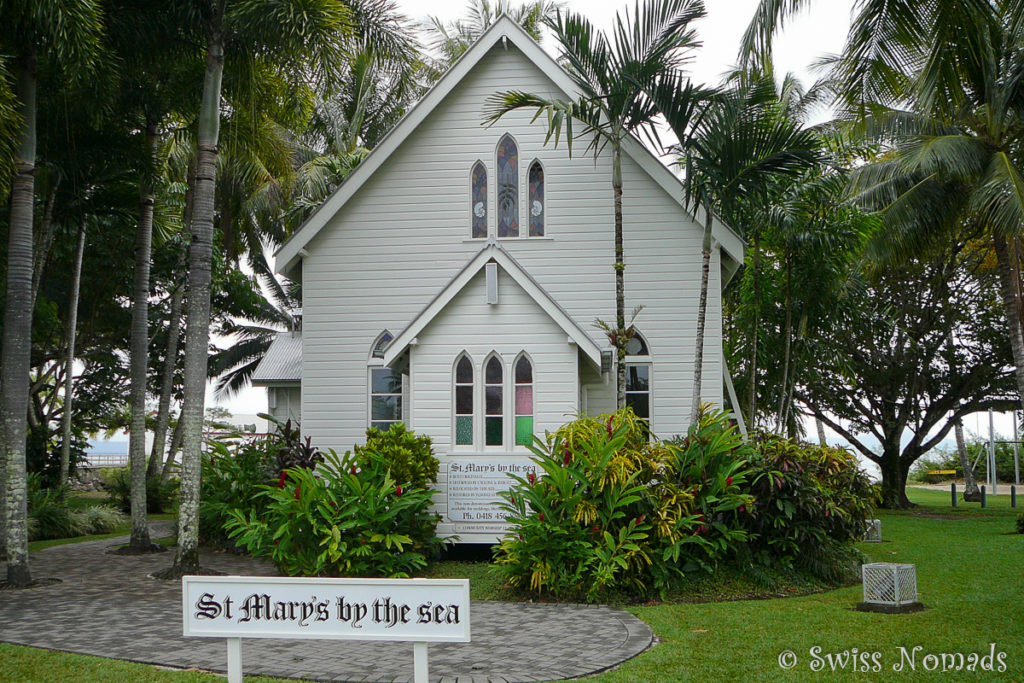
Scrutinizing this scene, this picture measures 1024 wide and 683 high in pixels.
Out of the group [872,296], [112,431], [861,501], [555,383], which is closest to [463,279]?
[555,383]

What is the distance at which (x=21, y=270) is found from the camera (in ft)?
44.2

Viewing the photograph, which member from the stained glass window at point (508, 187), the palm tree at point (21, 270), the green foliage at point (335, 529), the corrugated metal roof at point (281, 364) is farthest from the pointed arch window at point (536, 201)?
the corrugated metal roof at point (281, 364)

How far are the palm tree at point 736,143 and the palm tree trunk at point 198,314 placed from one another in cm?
712

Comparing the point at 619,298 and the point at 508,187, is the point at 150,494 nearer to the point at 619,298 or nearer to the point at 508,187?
the point at 508,187

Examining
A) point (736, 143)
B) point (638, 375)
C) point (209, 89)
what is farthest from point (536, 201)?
point (209, 89)

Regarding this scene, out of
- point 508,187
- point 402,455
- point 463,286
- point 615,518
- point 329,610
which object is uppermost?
point 508,187

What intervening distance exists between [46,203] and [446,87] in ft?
26.4

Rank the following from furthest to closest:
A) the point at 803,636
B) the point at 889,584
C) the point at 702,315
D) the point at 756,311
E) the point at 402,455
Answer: the point at 756,311 → the point at 702,315 → the point at 402,455 → the point at 889,584 → the point at 803,636

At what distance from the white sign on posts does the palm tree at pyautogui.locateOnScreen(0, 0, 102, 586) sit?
742cm

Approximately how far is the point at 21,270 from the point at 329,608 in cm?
925

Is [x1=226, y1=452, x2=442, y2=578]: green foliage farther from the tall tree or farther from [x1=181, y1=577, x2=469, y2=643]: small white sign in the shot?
[x1=181, y1=577, x2=469, y2=643]: small white sign

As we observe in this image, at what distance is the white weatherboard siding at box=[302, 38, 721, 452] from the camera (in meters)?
16.9

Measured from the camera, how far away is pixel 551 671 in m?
8.20

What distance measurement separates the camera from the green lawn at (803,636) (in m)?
8.03
